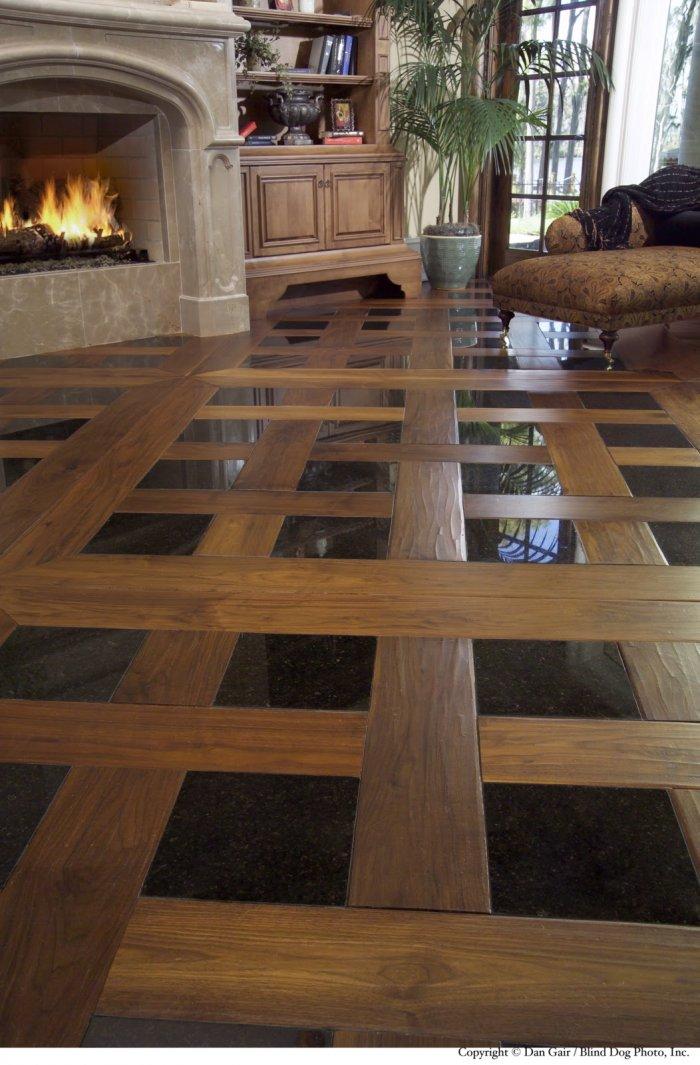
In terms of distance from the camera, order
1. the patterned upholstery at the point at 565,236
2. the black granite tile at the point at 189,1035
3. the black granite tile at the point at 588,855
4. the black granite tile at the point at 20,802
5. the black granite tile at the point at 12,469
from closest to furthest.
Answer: the black granite tile at the point at 189,1035
the black granite tile at the point at 588,855
the black granite tile at the point at 20,802
the black granite tile at the point at 12,469
the patterned upholstery at the point at 565,236

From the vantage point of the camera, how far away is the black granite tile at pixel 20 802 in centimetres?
120

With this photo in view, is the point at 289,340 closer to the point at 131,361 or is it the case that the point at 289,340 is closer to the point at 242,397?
the point at 131,361

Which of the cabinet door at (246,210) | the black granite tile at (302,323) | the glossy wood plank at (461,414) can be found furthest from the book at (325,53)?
the glossy wood plank at (461,414)

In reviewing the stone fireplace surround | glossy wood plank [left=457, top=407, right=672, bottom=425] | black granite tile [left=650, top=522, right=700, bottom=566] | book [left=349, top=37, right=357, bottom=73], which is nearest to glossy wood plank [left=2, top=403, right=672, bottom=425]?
glossy wood plank [left=457, top=407, right=672, bottom=425]

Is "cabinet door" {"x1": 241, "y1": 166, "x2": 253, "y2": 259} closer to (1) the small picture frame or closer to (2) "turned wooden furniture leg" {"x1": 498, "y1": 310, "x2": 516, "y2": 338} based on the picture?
(1) the small picture frame

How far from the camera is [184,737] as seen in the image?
55.7 inches

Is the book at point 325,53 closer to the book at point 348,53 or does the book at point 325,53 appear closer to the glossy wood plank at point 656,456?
the book at point 348,53

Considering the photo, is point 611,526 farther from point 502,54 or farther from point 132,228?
point 502,54

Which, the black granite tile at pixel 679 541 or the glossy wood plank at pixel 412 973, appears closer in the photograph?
the glossy wood plank at pixel 412 973

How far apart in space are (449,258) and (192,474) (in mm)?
3734

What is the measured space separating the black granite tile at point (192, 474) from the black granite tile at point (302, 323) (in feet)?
7.18

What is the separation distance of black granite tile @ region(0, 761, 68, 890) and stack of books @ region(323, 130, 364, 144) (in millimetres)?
4739

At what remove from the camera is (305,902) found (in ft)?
3.65

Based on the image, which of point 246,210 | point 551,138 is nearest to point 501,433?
point 246,210
